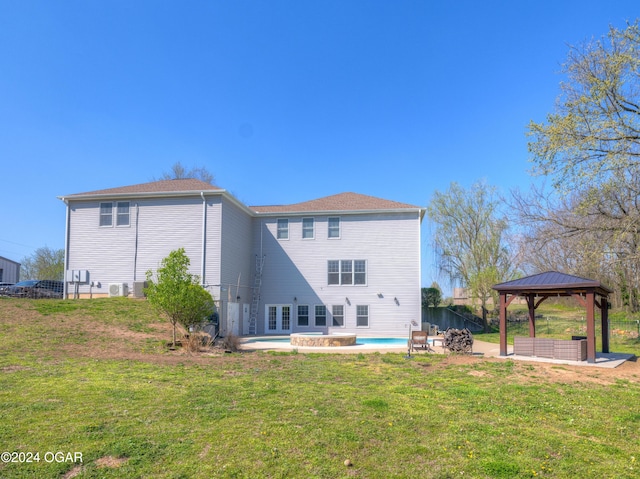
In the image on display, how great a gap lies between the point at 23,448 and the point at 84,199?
20447 millimetres

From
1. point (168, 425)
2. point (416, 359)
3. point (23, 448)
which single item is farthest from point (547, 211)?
point (23, 448)

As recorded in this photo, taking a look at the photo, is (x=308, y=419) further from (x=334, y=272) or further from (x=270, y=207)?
(x=270, y=207)

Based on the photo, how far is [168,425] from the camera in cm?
588

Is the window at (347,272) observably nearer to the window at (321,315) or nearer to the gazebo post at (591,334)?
the window at (321,315)

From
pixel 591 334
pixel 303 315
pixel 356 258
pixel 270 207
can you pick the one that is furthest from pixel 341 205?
pixel 591 334

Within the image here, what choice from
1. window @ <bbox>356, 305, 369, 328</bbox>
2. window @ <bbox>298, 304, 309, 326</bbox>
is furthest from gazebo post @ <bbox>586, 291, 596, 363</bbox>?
window @ <bbox>298, 304, 309, 326</bbox>

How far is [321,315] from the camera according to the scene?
24734 mm

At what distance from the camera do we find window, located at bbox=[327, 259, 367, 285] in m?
24.7

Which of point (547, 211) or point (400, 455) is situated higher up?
point (547, 211)

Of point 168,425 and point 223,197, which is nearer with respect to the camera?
point 168,425

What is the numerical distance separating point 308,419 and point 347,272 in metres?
18.7

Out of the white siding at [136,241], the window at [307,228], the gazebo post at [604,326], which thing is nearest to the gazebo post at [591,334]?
the gazebo post at [604,326]

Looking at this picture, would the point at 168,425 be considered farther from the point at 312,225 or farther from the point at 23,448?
the point at 312,225

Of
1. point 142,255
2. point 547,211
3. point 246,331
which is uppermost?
point 547,211
